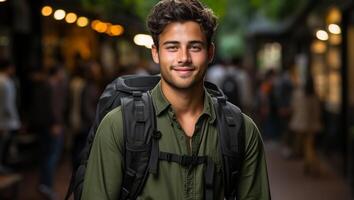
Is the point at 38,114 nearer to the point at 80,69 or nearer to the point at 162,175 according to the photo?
the point at 80,69

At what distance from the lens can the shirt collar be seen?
3.21 meters

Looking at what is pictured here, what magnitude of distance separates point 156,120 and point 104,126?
21 cm

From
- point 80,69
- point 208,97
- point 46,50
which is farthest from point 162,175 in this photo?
point 46,50

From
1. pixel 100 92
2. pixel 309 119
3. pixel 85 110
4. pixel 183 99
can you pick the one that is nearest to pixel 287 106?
pixel 309 119

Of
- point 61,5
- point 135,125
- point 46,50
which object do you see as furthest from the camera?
point 46,50

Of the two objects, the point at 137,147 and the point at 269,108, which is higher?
the point at 137,147

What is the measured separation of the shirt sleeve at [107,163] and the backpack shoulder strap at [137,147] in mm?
26

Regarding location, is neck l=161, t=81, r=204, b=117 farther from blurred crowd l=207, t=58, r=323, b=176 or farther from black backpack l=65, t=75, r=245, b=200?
blurred crowd l=207, t=58, r=323, b=176

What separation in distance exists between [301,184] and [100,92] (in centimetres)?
359

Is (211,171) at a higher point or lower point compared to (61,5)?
lower

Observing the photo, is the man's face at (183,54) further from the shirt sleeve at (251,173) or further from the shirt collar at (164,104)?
the shirt sleeve at (251,173)

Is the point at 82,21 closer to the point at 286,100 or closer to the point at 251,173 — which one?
the point at 286,100

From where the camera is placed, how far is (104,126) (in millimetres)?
3166

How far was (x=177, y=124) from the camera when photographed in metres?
3.19
